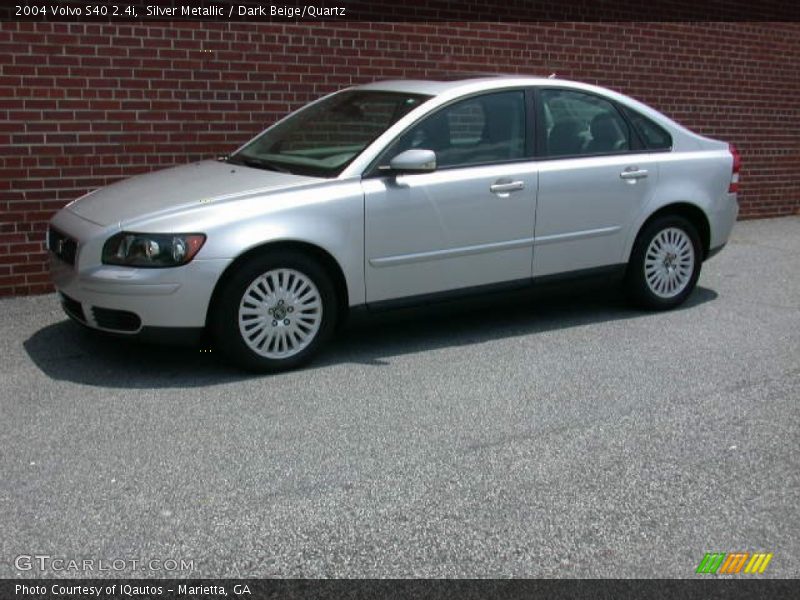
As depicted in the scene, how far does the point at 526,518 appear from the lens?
3.96 m

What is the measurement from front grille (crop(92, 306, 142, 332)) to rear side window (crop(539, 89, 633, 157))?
284 cm

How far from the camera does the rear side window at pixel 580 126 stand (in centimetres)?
671

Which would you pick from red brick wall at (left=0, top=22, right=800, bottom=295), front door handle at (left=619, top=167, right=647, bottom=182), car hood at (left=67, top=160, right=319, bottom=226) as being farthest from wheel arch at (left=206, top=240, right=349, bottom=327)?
front door handle at (left=619, top=167, right=647, bottom=182)

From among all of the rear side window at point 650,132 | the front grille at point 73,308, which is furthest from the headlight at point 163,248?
the rear side window at point 650,132

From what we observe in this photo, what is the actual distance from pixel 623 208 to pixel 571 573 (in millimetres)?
3822

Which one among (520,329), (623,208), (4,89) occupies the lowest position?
(520,329)

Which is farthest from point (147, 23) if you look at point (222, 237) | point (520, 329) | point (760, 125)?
point (760, 125)

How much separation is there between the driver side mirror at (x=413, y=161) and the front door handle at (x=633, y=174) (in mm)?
1595

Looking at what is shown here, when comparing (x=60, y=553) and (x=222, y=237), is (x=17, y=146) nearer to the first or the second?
(x=222, y=237)

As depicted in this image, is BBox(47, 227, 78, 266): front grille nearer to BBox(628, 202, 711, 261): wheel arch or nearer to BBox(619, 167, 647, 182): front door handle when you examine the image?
BBox(619, 167, 647, 182): front door handle

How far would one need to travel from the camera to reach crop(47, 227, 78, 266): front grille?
570 cm

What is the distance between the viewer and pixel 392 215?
19.6 feet
